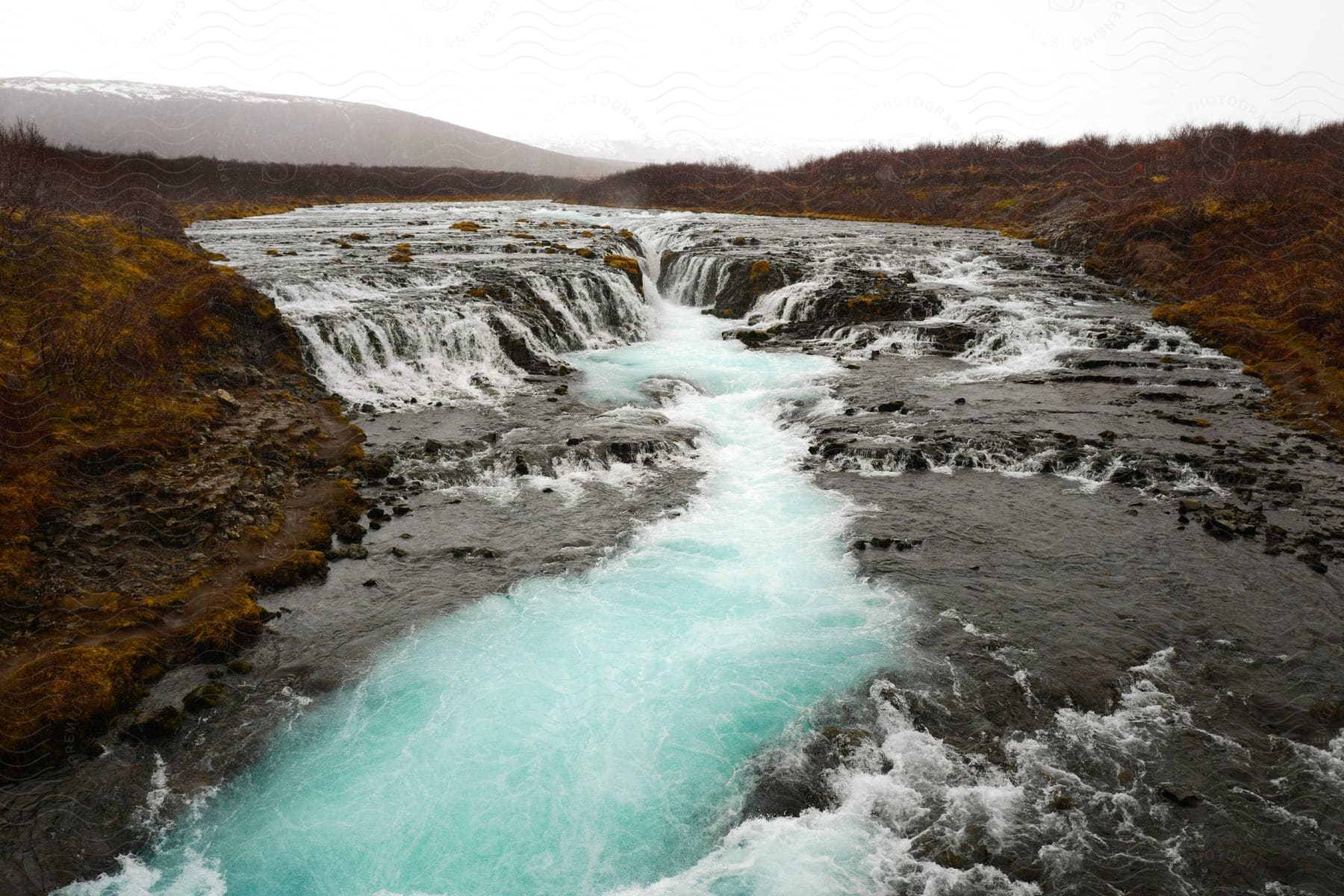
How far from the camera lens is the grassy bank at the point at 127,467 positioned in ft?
25.7

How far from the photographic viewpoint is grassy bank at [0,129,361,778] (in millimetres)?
7820

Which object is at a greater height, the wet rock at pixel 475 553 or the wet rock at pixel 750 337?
the wet rock at pixel 750 337

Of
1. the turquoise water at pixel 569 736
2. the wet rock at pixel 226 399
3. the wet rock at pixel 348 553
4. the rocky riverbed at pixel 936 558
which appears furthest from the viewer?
the wet rock at pixel 226 399

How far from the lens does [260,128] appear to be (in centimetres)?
12862

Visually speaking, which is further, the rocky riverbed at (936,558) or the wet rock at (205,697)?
the wet rock at (205,697)

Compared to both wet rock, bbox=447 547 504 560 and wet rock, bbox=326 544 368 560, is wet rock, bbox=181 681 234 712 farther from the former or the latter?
wet rock, bbox=447 547 504 560

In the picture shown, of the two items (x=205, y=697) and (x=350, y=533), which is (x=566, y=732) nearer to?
(x=205, y=697)

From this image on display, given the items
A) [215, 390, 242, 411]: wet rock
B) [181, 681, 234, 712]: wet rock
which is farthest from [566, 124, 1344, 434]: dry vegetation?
[215, 390, 242, 411]: wet rock

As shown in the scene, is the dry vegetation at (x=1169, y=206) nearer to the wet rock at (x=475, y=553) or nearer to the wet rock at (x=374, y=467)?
the wet rock at (x=475, y=553)

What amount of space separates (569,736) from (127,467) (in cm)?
831

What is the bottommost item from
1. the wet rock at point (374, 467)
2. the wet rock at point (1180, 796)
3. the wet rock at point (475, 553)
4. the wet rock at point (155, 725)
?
the wet rock at point (155, 725)

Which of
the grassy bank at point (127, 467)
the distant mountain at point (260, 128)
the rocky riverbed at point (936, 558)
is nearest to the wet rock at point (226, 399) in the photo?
the grassy bank at point (127, 467)

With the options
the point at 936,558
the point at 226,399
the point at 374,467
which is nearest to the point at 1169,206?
the point at 936,558

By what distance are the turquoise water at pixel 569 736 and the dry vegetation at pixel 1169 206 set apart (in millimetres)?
14285
